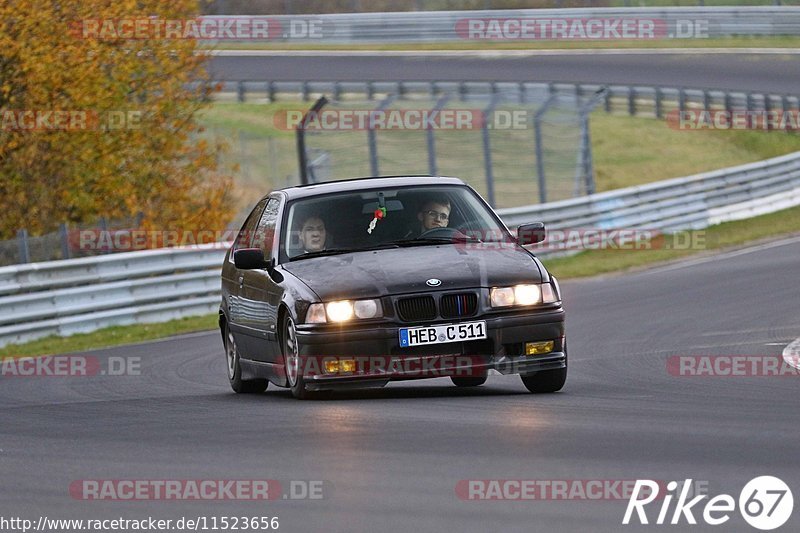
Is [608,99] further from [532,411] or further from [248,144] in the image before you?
[532,411]

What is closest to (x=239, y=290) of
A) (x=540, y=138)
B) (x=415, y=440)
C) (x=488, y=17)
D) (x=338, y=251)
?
(x=338, y=251)

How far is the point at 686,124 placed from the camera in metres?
42.8

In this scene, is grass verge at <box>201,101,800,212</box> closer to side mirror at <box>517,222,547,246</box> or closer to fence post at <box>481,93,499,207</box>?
fence post at <box>481,93,499,207</box>

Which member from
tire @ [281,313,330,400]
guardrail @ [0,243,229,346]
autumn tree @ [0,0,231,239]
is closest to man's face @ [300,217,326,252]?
tire @ [281,313,330,400]

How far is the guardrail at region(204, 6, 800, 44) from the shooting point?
4791 centimetres

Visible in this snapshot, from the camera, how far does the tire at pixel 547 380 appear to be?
10305mm

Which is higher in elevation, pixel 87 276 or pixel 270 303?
pixel 270 303

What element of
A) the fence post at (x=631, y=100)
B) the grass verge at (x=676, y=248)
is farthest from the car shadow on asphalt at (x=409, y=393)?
the fence post at (x=631, y=100)

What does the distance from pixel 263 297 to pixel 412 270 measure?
4.97 feet

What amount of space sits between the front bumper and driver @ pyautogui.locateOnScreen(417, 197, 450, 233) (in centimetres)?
116

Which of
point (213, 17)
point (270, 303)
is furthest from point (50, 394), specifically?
point (213, 17)

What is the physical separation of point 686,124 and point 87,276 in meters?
25.9

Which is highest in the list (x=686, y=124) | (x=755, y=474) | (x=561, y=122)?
(x=755, y=474)

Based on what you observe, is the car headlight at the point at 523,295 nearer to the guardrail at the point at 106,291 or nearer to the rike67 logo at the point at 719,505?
the rike67 logo at the point at 719,505
